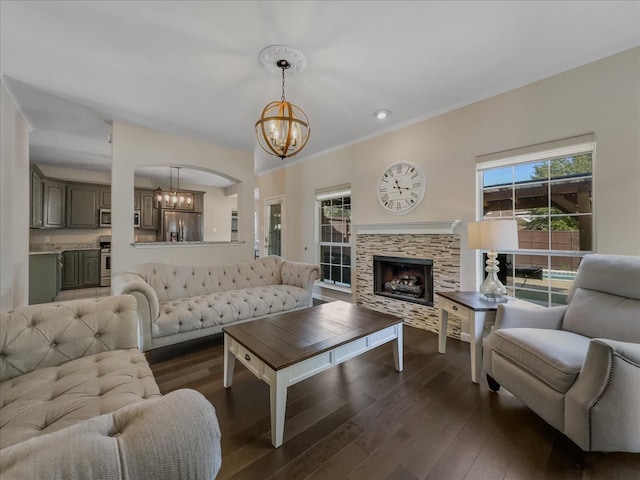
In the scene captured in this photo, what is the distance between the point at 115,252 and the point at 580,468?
4676 mm

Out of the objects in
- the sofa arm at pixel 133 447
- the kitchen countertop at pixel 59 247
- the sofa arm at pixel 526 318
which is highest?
the kitchen countertop at pixel 59 247

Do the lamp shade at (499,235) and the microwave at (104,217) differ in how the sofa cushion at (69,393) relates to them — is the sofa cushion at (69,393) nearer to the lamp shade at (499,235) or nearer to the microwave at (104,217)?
the lamp shade at (499,235)

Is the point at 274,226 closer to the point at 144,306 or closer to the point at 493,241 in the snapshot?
the point at 144,306

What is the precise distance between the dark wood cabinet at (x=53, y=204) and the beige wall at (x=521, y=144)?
576cm

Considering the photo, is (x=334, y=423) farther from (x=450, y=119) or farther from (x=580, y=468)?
(x=450, y=119)

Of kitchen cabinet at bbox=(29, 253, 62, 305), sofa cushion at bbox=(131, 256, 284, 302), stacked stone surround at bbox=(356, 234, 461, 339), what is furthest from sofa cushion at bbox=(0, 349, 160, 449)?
kitchen cabinet at bbox=(29, 253, 62, 305)

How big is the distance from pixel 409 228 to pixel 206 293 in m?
2.82

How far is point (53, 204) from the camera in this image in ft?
17.9

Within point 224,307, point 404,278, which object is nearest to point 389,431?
point 224,307

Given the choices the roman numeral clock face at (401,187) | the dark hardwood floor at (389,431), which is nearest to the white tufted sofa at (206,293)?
the dark hardwood floor at (389,431)

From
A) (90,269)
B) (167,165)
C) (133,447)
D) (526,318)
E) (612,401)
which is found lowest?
(612,401)

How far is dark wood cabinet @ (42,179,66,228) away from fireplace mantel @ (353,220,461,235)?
6.28 meters

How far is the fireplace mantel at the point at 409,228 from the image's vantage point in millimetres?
3141

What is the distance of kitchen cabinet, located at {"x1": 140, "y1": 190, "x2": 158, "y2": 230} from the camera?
6.62 m
